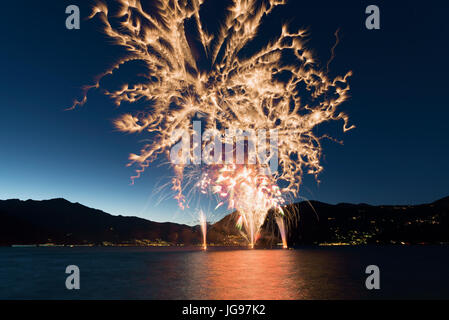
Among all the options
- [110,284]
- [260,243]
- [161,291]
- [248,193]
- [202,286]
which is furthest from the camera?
[260,243]

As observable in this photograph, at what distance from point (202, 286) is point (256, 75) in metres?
19.9

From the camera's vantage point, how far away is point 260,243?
12344 centimetres

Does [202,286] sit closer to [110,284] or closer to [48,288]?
[110,284]
